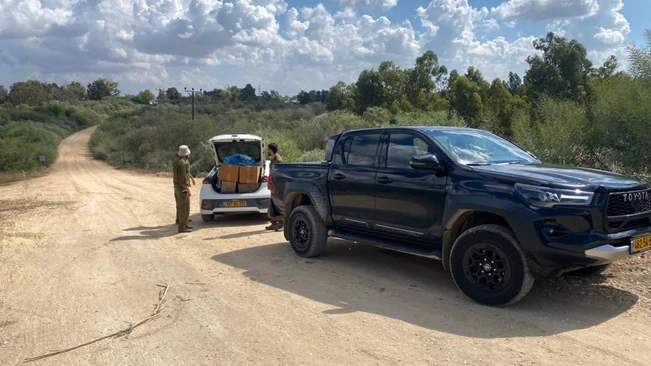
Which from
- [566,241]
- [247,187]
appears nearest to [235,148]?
[247,187]

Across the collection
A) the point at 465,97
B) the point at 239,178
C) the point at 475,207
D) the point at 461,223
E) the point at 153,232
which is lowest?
the point at 153,232

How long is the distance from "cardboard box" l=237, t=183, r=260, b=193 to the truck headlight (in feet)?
24.5

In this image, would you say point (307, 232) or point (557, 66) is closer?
point (307, 232)

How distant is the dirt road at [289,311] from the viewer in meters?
4.60

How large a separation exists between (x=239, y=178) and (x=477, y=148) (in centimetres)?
628

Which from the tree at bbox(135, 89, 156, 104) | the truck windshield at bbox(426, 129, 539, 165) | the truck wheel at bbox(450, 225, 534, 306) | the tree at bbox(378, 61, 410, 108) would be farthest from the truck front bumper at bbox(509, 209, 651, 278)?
the tree at bbox(135, 89, 156, 104)

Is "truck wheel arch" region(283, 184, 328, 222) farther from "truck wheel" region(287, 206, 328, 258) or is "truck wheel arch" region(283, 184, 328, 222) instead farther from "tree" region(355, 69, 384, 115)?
"tree" region(355, 69, 384, 115)

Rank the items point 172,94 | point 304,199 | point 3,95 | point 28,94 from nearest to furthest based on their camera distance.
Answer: point 304,199
point 28,94
point 3,95
point 172,94

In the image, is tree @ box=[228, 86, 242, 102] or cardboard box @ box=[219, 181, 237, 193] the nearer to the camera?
cardboard box @ box=[219, 181, 237, 193]

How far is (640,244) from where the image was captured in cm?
529

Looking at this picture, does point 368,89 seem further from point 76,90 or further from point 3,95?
point 76,90

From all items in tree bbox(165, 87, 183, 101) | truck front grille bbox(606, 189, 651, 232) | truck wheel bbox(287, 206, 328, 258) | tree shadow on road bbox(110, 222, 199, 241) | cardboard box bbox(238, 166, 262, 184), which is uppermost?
tree bbox(165, 87, 183, 101)

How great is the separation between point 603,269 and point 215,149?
8361mm

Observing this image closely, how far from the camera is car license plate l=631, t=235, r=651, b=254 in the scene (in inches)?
205
